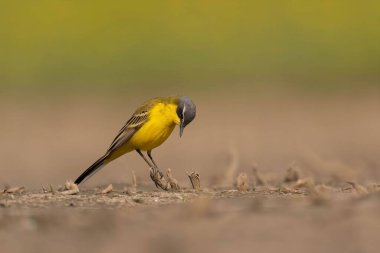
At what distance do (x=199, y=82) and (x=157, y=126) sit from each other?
1465 cm

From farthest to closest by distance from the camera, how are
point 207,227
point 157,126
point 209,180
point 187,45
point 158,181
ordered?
point 187,45 < point 209,180 < point 157,126 < point 158,181 < point 207,227

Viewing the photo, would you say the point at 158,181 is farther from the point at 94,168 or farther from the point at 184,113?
the point at 94,168

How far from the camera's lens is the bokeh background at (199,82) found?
18203 mm

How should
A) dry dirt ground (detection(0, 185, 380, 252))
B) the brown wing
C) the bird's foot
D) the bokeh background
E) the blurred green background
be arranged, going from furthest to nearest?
the blurred green background
the bokeh background
the brown wing
the bird's foot
dry dirt ground (detection(0, 185, 380, 252))

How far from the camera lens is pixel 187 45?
101ft

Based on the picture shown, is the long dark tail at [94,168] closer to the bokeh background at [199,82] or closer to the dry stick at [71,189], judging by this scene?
the bokeh background at [199,82]

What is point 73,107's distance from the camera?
976 inches

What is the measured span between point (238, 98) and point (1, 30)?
888 centimetres

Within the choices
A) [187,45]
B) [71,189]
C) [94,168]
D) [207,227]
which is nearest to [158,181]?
[71,189]

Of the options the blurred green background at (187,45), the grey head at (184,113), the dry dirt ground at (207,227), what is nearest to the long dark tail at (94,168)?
the grey head at (184,113)

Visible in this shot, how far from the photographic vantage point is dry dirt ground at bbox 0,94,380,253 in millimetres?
7551

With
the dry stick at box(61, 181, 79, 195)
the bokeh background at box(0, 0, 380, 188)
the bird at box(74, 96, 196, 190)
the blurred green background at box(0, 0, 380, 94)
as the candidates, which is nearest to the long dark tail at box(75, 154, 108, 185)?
the bird at box(74, 96, 196, 190)

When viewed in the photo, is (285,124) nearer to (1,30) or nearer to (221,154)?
(221,154)

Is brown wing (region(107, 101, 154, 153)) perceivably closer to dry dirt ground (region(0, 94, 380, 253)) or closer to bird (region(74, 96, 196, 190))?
bird (region(74, 96, 196, 190))
